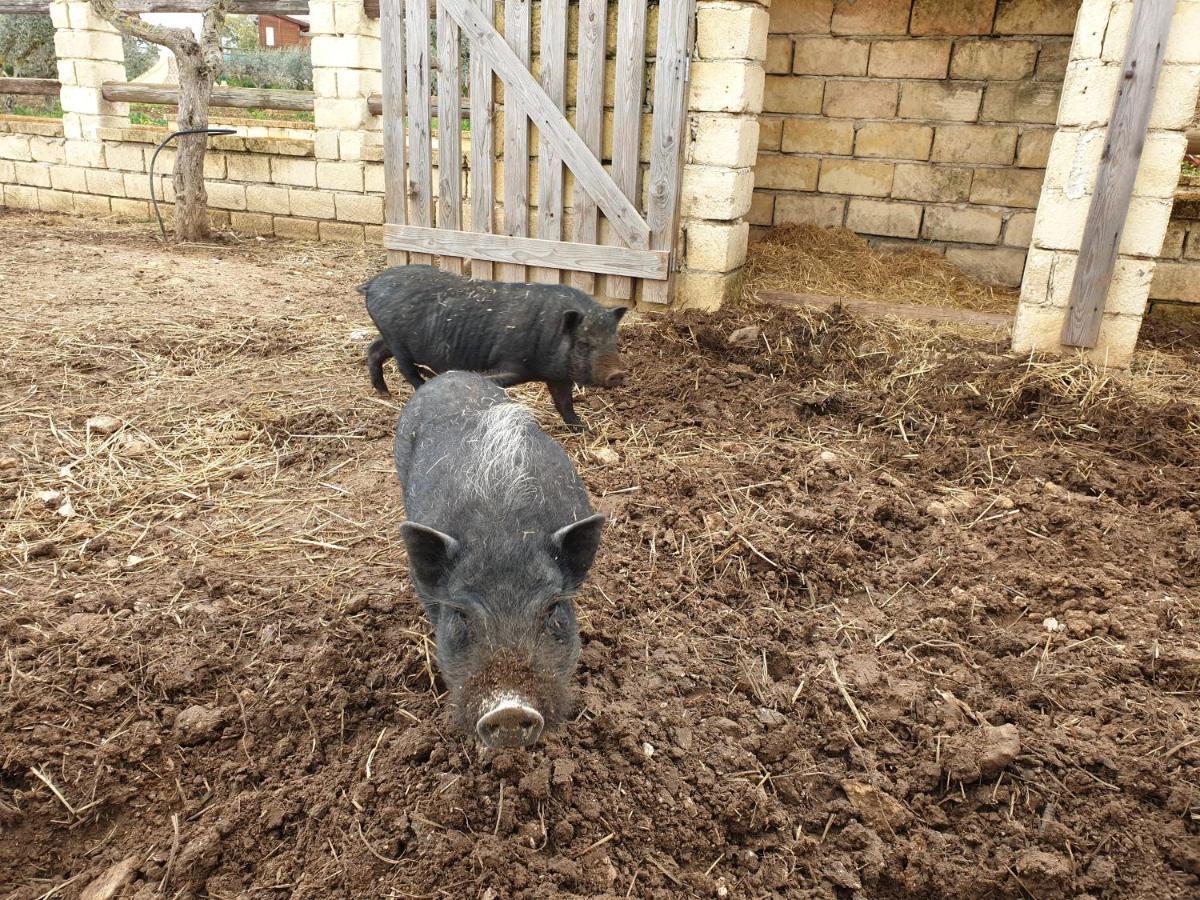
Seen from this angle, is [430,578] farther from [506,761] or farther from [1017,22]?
[1017,22]

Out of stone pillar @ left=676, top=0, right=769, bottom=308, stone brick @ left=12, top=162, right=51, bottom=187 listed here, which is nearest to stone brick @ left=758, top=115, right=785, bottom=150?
stone pillar @ left=676, top=0, right=769, bottom=308

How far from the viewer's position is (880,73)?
7609 millimetres

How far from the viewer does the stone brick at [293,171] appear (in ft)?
30.1

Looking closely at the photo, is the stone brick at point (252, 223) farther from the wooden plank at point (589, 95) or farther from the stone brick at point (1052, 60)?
the stone brick at point (1052, 60)

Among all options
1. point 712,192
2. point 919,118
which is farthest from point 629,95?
point 919,118

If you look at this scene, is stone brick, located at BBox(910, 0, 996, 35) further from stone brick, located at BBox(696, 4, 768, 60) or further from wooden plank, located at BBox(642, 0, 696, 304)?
wooden plank, located at BBox(642, 0, 696, 304)

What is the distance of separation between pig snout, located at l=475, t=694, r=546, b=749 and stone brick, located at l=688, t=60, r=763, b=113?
4955mm

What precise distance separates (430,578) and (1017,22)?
750cm

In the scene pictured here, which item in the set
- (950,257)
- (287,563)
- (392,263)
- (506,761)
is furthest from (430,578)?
(950,257)

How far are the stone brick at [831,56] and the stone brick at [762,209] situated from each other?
1160 mm

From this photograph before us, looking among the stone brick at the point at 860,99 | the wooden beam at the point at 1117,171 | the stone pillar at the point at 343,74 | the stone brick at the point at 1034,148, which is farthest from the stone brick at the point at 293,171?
the wooden beam at the point at 1117,171

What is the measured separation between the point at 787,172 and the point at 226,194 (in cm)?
644

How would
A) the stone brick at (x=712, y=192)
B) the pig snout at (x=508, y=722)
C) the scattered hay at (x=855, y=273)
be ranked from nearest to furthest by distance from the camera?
the pig snout at (x=508, y=722), the stone brick at (x=712, y=192), the scattered hay at (x=855, y=273)

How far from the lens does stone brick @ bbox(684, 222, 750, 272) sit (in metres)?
5.99
